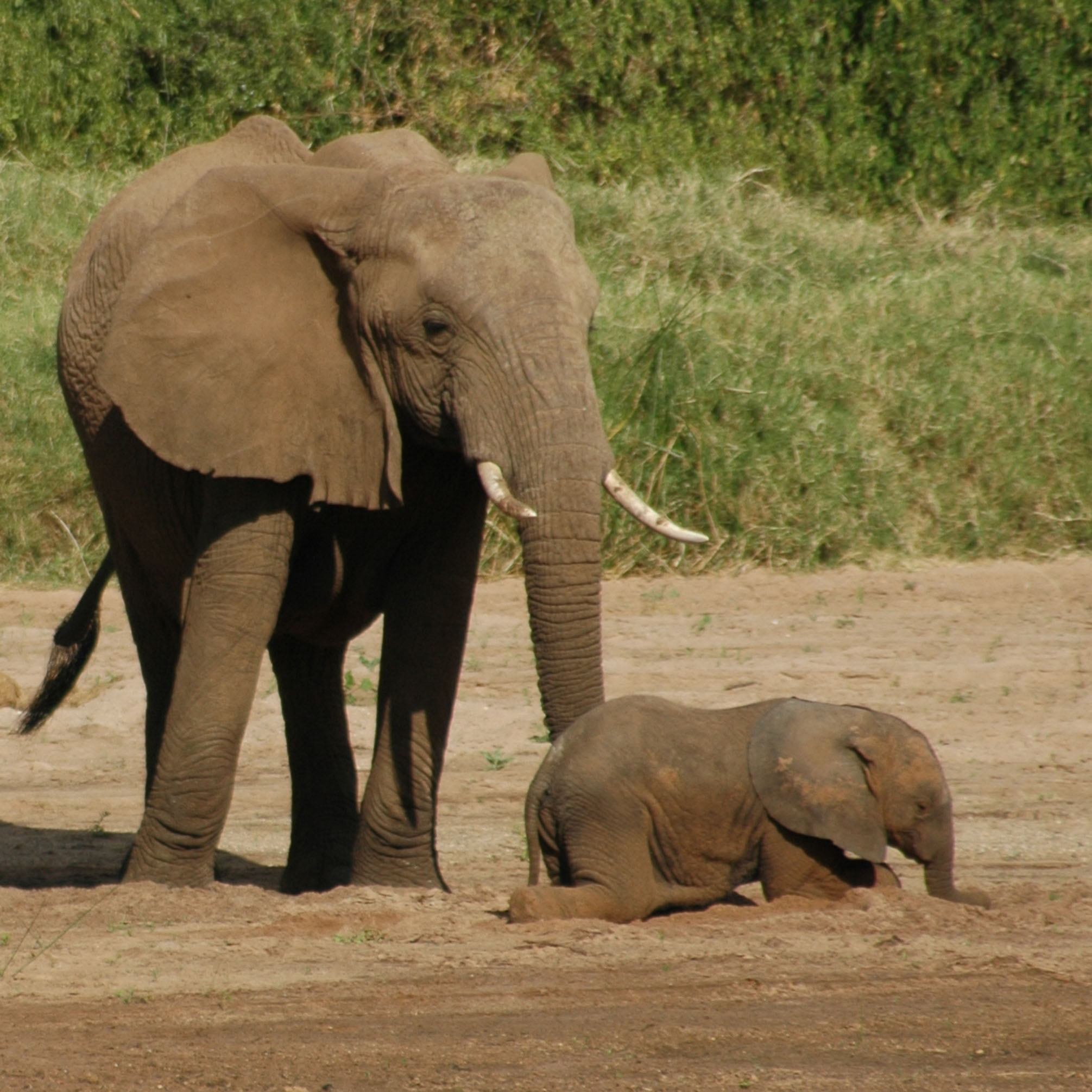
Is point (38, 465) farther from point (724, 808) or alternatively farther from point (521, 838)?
point (724, 808)

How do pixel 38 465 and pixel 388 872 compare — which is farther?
pixel 38 465

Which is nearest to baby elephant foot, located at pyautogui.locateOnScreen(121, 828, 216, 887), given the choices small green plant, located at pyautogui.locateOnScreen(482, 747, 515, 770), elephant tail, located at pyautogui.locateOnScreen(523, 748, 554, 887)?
elephant tail, located at pyautogui.locateOnScreen(523, 748, 554, 887)

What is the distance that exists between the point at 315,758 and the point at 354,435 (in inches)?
64.3

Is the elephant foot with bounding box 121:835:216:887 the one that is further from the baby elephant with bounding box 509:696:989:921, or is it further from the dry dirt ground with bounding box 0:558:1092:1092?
the baby elephant with bounding box 509:696:989:921

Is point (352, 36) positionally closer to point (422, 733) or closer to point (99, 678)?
point (99, 678)

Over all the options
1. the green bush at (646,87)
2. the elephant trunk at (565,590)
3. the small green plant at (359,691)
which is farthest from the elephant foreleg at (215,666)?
the green bush at (646,87)

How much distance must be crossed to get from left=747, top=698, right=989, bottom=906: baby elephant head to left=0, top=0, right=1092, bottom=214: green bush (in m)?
10.6

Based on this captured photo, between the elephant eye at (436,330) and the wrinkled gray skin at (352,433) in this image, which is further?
the elephant eye at (436,330)

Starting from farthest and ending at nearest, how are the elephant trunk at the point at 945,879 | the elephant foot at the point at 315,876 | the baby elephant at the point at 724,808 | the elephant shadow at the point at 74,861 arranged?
the elephant shadow at the point at 74,861 < the elephant foot at the point at 315,876 < the elephant trunk at the point at 945,879 < the baby elephant at the point at 724,808

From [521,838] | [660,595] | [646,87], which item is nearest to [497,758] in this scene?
[521,838]

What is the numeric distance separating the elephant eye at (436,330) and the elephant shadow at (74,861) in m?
2.12

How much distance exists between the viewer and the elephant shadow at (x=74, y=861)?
→ 6734 millimetres

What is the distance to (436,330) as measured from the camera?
17.3 feet

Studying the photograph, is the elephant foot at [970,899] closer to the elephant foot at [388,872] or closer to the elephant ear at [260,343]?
the elephant foot at [388,872]
